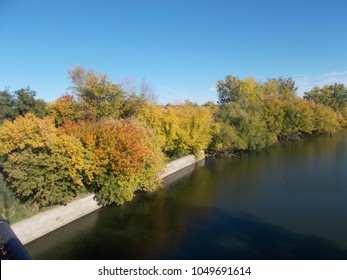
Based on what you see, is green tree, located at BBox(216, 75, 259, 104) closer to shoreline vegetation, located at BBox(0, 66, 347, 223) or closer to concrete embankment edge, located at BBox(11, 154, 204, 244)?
shoreline vegetation, located at BBox(0, 66, 347, 223)

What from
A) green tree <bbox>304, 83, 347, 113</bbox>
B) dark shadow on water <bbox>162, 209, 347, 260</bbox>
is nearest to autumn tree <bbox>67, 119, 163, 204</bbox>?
dark shadow on water <bbox>162, 209, 347, 260</bbox>

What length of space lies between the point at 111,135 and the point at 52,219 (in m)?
5.47

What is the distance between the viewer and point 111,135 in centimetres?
1652

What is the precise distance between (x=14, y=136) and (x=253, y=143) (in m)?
28.1

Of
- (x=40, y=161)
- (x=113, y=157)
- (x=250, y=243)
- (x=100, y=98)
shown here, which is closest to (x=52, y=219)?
(x=40, y=161)

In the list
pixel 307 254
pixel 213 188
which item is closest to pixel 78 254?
pixel 307 254

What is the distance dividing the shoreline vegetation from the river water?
1.75 m

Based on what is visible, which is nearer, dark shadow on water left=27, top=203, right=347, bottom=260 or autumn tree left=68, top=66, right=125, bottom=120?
dark shadow on water left=27, top=203, right=347, bottom=260

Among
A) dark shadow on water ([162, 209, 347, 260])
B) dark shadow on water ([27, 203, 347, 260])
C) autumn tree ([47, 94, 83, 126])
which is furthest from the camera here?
autumn tree ([47, 94, 83, 126])

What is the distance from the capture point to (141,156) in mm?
17203

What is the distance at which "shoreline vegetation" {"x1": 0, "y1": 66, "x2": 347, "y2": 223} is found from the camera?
14422 millimetres

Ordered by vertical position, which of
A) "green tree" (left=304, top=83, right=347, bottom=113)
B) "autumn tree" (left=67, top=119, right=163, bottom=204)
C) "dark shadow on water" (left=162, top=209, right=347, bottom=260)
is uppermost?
"green tree" (left=304, top=83, right=347, bottom=113)

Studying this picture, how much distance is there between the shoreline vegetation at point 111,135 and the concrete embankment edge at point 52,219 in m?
0.44

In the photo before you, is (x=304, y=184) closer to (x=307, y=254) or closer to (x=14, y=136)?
(x=307, y=254)
